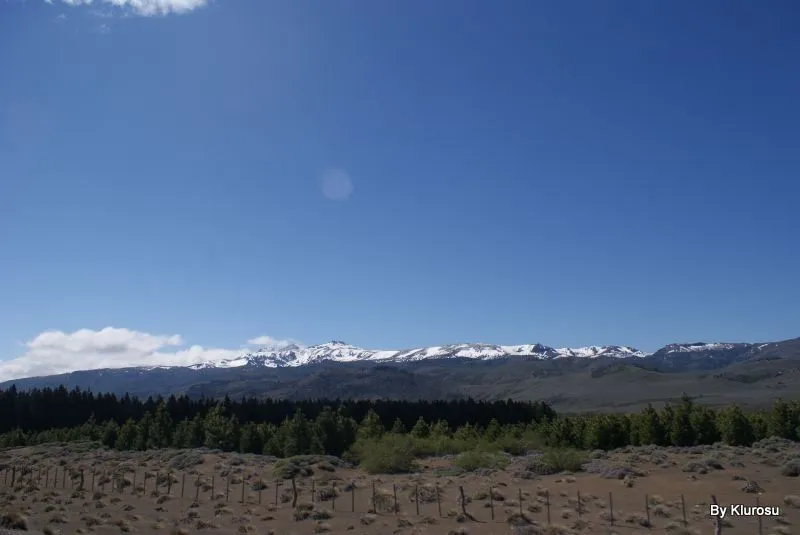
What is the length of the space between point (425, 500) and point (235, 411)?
86.3 m

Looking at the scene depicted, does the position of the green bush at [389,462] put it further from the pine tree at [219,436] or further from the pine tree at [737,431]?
the pine tree at [737,431]

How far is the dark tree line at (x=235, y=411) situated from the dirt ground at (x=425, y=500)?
59.4m

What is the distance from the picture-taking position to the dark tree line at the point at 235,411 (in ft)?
373

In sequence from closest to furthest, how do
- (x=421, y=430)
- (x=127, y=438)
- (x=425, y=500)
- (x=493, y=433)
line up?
1. (x=425, y=500)
2. (x=127, y=438)
3. (x=493, y=433)
4. (x=421, y=430)

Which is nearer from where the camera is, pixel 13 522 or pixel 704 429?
pixel 13 522

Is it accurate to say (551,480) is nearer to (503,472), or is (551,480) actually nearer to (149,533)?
(503,472)

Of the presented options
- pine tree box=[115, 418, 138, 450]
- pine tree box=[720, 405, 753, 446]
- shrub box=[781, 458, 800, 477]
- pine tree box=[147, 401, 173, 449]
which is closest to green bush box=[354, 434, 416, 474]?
shrub box=[781, 458, 800, 477]

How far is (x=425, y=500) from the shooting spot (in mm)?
35781

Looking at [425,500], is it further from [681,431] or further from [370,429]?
[370,429]

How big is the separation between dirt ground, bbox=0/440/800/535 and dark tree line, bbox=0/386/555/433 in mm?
59384

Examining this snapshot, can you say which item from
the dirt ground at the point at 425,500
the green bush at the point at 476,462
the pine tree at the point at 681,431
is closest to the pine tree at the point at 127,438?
the dirt ground at the point at 425,500

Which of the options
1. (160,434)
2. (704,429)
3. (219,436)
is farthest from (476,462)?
(160,434)

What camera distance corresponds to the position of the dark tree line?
114 m

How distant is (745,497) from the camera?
32844 millimetres
